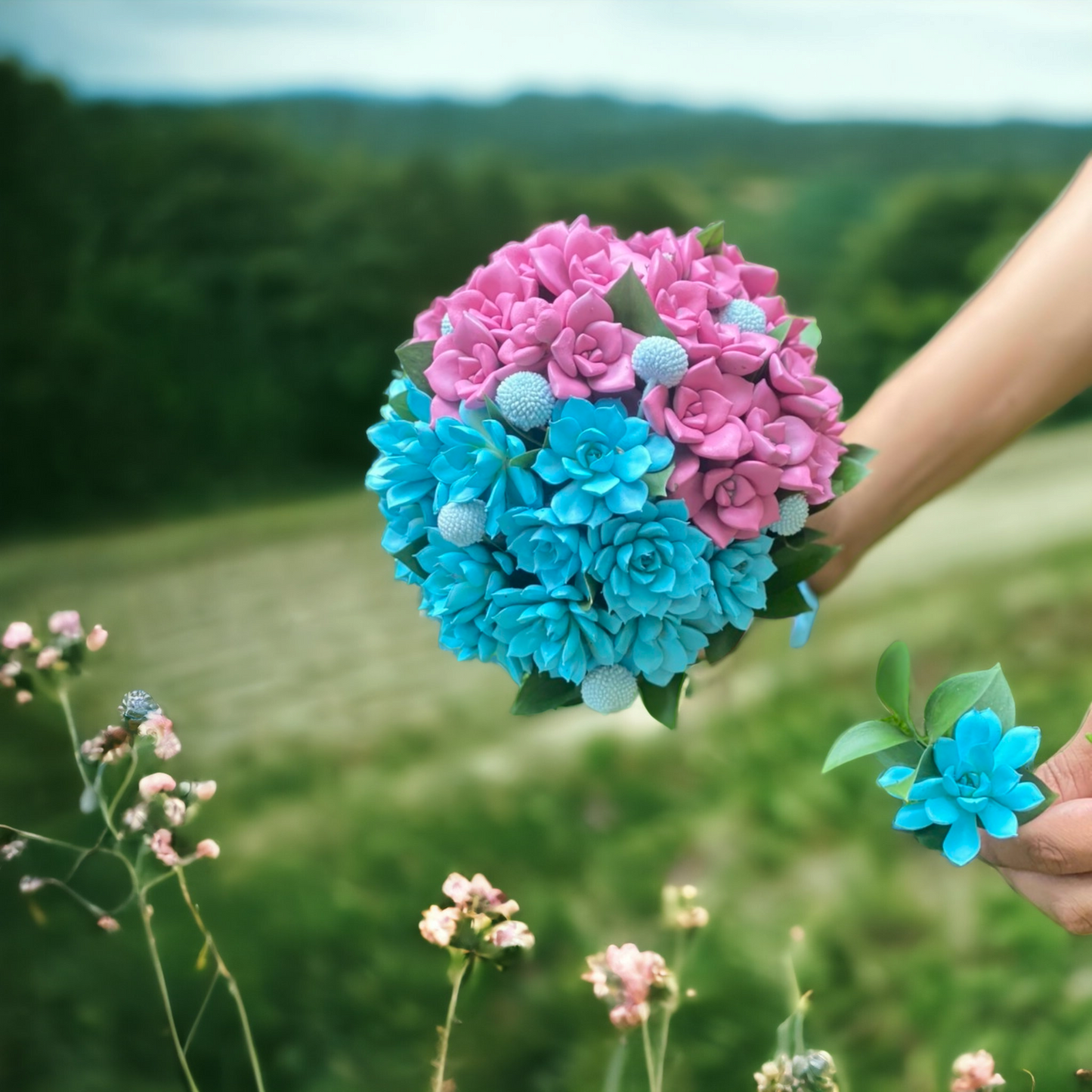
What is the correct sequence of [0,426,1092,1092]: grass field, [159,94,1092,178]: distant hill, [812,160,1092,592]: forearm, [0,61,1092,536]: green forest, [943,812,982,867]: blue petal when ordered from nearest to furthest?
[943,812,982,867]: blue petal < [812,160,1092,592]: forearm < [0,426,1092,1092]: grass field < [0,61,1092,536]: green forest < [159,94,1092,178]: distant hill

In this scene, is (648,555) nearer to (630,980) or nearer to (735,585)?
(735,585)

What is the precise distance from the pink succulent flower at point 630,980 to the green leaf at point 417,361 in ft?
1.13

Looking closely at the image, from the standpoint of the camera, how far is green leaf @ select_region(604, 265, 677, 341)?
2.08 ft

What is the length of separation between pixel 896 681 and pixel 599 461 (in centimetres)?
20

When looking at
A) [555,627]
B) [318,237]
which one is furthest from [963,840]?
[318,237]

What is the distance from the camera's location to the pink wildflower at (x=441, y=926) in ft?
2.13

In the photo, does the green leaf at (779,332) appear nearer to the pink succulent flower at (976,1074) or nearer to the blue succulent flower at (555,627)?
the blue succulent flower at (555,627)

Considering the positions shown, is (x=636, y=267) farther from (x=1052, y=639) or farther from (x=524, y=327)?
(x=1052, y=639)

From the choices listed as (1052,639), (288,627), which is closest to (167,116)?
(288,627)

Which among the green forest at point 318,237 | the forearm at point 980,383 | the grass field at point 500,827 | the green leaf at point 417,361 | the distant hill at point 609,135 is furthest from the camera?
the distant hill at point 609,135

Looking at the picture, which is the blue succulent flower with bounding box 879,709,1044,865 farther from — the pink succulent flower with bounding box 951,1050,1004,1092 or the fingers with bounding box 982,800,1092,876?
the pink succulent flower with bounding box 951,1050,1004,1092

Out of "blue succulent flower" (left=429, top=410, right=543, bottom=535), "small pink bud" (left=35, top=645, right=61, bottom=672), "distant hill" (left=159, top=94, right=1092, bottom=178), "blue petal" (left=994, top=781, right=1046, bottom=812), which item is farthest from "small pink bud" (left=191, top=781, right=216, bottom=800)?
"distant hill" (left=159, top=94, right=1092, bottom=178)

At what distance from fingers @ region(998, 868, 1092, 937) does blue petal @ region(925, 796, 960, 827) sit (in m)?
0.11

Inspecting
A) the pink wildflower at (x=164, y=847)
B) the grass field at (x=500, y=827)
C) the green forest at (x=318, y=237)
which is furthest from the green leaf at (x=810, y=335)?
the green forest at (x=318, y=237)
